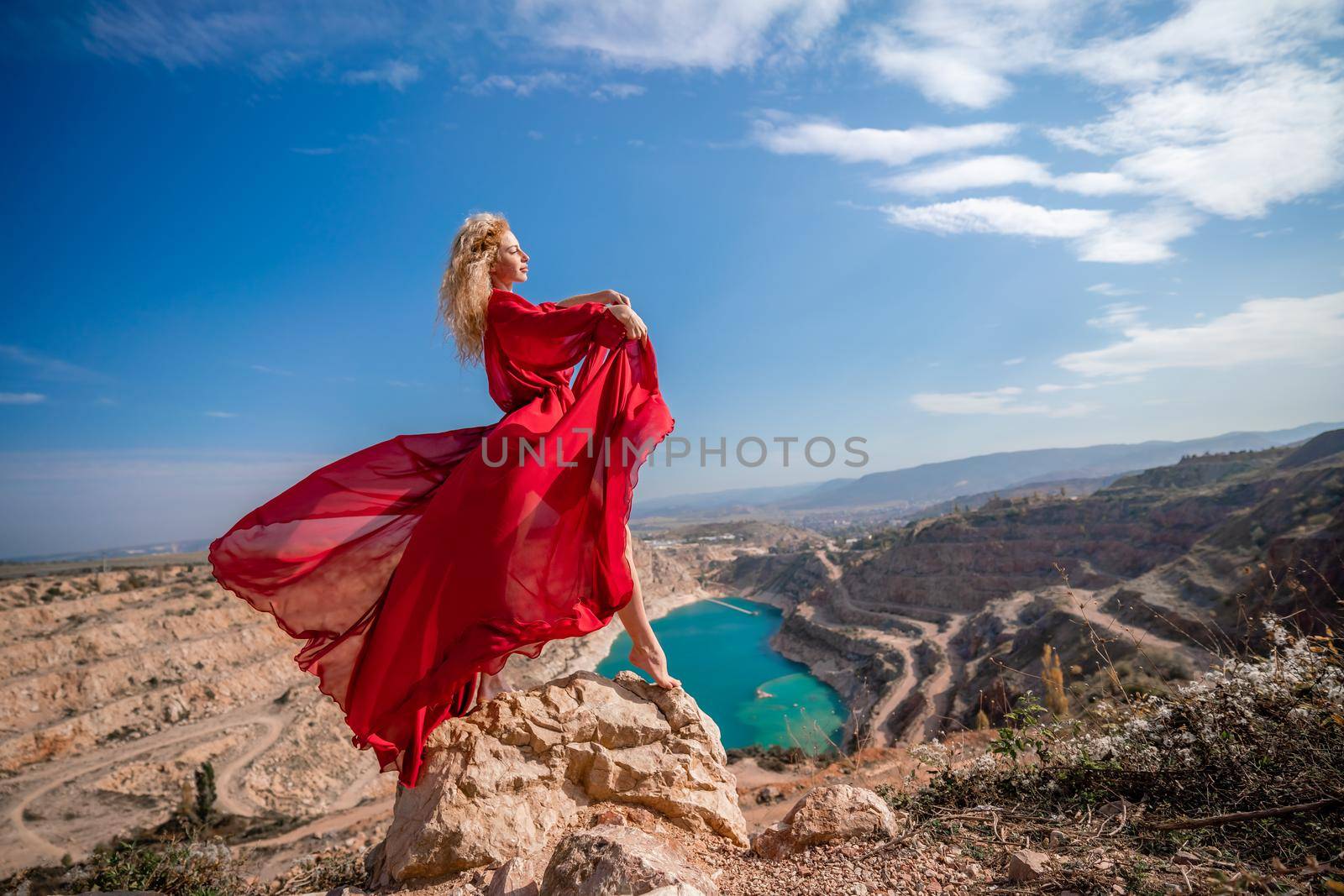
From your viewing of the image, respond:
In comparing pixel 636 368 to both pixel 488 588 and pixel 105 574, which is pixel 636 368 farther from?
pixel 105 574

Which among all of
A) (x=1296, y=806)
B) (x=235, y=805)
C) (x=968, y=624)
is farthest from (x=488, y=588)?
(x=968, y=624)

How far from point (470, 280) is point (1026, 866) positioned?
3.52 meters

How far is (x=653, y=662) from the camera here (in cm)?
357

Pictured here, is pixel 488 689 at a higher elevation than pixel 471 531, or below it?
below

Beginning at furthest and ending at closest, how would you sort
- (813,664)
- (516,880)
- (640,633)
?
(813,664) < (640,633) < (516,880)

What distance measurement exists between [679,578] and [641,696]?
220 feet

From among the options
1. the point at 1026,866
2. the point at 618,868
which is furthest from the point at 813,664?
the point at 618,868

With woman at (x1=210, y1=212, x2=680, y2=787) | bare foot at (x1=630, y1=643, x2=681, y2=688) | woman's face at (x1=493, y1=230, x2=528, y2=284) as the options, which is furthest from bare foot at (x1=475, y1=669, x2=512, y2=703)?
woman's face at (x1=493, y1=230, x2=528, y2=284)

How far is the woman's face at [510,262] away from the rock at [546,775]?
235 cm

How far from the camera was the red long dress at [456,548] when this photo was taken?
293 centimetres

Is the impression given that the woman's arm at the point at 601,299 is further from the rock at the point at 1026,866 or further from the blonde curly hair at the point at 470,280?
the rock at the point at 1026,866

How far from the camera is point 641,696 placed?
12.0 feet

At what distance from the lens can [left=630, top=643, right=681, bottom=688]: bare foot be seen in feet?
11.5

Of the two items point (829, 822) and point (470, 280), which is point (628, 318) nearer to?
point (470, 280)
